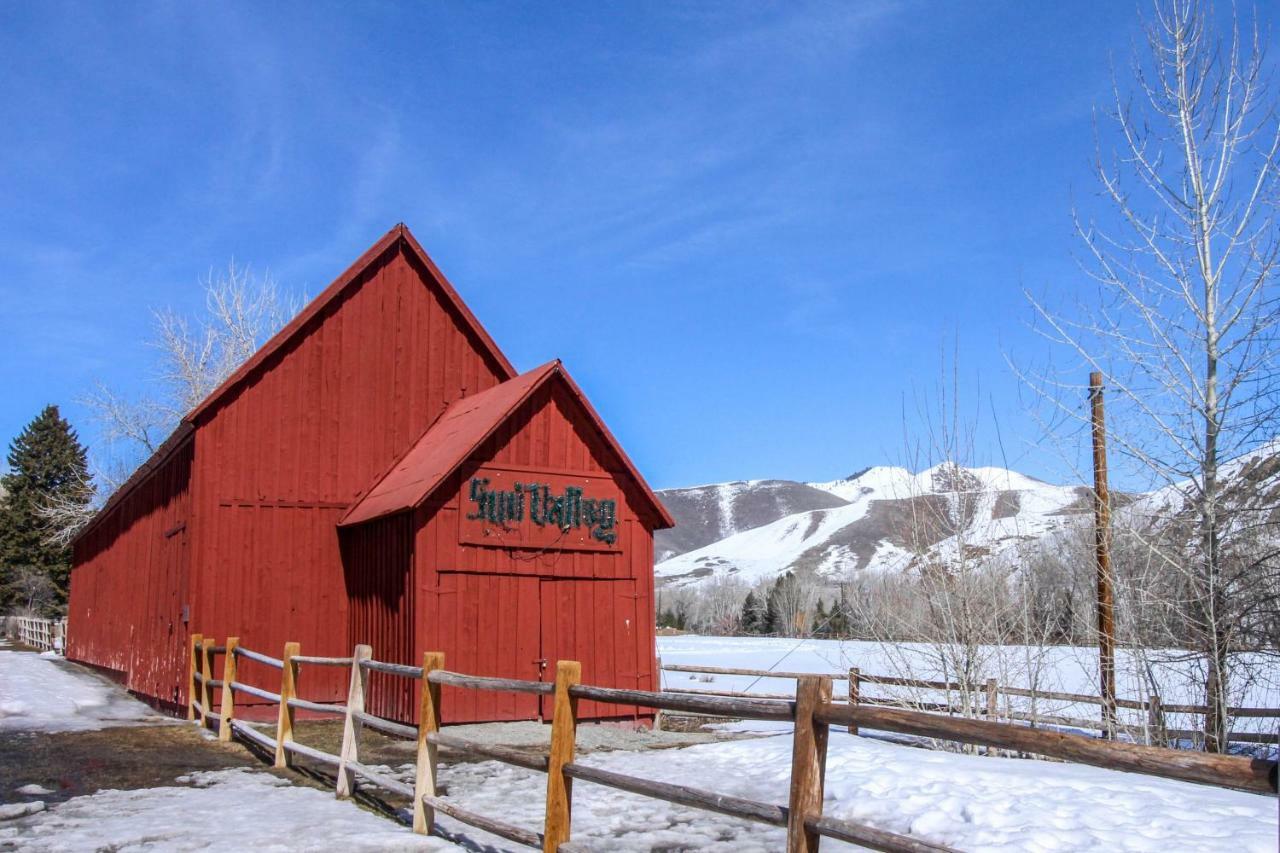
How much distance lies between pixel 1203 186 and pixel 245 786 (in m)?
11.6

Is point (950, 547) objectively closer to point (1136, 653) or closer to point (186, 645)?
point (1136, 653)

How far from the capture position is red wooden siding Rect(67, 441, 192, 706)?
55.0ft

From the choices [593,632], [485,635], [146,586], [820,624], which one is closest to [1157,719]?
[593,632]

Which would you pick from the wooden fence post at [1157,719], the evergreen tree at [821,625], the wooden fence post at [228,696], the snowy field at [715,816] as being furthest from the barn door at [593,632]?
the wooden fence post at [1157,719]

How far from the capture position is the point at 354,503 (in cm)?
1684

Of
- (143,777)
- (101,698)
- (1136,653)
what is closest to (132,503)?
(101,698)

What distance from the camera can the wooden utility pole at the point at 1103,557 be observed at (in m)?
13.2

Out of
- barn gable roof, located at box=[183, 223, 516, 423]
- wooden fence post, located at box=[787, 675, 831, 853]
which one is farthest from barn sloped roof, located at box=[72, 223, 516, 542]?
wooden fence post, located at box=[787, 675, 831, 853]

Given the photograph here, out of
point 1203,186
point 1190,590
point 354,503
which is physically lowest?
point 1190,590

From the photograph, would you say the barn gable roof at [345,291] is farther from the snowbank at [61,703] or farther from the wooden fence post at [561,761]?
the wooden fence post at [561,761]

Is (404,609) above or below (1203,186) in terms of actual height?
below

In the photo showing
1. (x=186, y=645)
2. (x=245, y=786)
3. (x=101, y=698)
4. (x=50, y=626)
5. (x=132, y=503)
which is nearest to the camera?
(x=245, y=786)

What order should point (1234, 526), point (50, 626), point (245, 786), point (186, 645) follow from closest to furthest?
point (245, 786), point (1234, 526), point (186, 645), point (50, 626)

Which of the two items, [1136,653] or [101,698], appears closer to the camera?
[1136,653]
